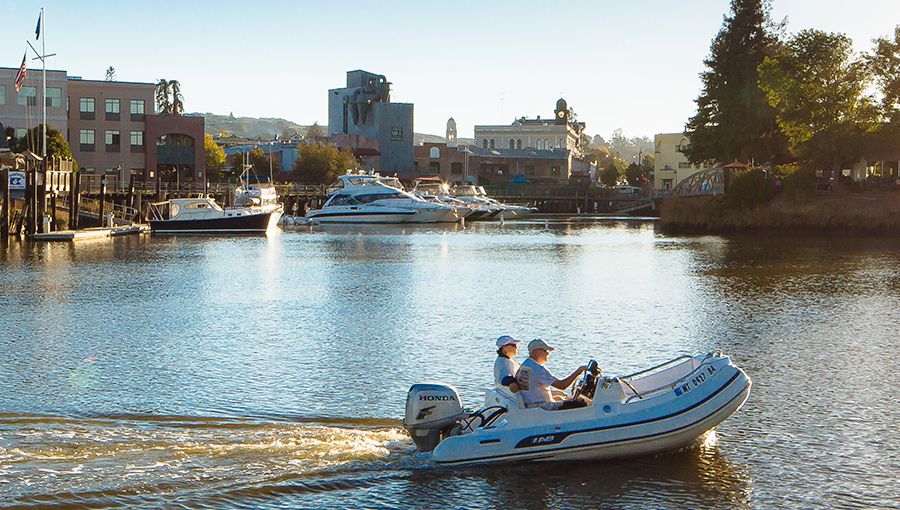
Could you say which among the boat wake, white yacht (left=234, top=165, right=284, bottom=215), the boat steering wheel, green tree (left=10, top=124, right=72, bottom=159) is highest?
green tree (left=10, top=124, right=72, bottom=159)

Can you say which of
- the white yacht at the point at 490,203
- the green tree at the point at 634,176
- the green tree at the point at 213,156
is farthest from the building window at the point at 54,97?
the green tree at the point at 634,176

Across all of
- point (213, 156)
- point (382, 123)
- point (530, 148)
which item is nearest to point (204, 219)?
point (213, 156)

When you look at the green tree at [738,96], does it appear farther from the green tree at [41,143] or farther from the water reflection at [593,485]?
the water reflection at [593,485]

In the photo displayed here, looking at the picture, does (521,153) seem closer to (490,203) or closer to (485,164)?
(485,164)

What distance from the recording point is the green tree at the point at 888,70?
217 feet

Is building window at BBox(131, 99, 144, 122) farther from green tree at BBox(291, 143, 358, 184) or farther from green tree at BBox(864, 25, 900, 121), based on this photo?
green tree at BBox(864, 25, 900, 121)

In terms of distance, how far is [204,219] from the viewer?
7188 cm

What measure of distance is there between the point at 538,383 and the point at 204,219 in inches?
2435

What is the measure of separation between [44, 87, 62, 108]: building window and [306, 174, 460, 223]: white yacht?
85.9 feet

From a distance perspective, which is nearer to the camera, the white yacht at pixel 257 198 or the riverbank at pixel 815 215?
the riverbank at pixel 815 215

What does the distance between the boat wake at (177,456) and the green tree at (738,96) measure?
74.3 m

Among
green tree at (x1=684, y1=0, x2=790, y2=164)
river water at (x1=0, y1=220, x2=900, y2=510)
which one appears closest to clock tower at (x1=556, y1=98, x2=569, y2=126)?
green tree at (x1=684, y1=0, x2=790, y2=164)

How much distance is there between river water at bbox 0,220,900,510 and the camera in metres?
12.9

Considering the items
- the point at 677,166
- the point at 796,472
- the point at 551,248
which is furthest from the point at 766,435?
the point at 677,166
